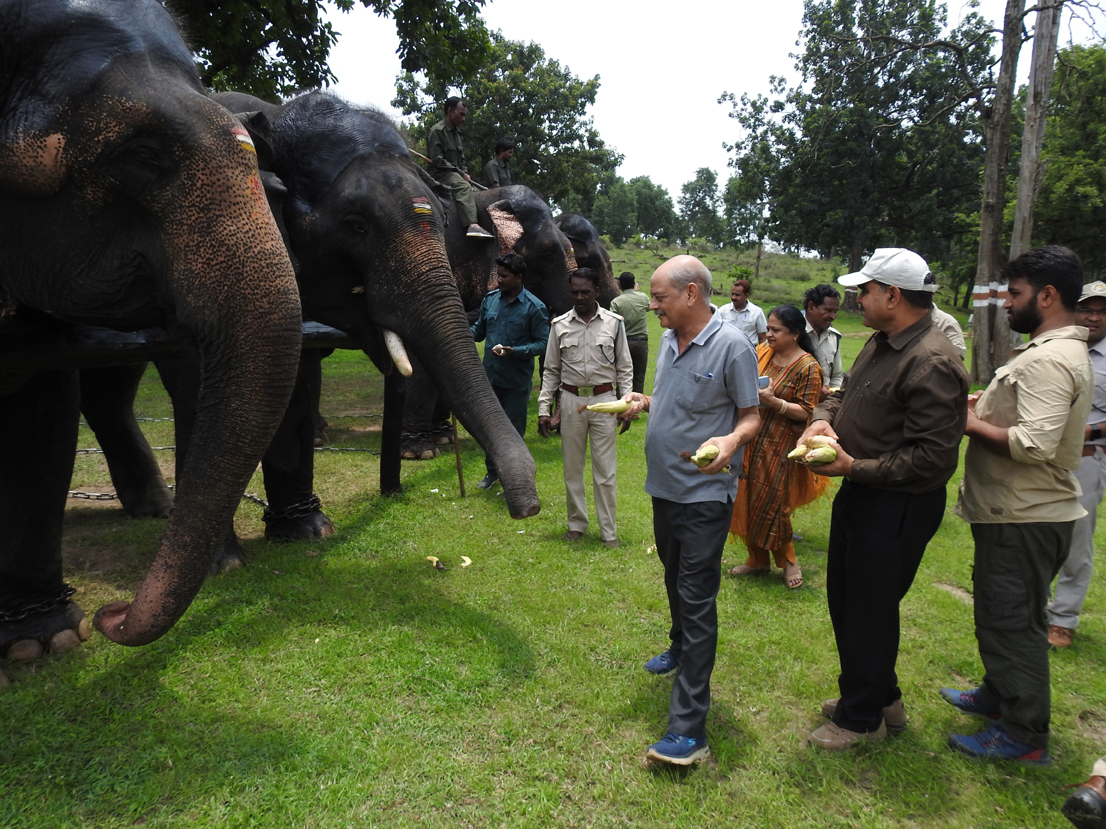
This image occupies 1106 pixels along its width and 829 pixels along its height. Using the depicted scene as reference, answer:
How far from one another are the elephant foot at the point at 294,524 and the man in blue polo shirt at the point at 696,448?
3233 millimetres

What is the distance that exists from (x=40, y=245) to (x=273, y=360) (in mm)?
1086

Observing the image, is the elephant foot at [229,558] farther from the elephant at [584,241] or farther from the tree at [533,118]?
the tree at [533,118]

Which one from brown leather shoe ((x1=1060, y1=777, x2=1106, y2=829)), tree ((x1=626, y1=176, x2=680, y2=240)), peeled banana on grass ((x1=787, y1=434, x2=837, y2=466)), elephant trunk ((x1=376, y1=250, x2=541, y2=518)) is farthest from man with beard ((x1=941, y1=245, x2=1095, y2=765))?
tree ((x1=626, y1=176, x2=680, y2=240))

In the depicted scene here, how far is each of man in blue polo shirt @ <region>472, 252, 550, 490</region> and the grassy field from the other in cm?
204

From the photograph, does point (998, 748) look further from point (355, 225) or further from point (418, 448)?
point (418, 448)

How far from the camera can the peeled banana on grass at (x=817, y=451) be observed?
291 centimetres

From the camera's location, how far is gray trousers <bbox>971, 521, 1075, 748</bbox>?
10.1 ft

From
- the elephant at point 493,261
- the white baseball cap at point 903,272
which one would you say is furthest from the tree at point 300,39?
the white baseball cap at point 903,272

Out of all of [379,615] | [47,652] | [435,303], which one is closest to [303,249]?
[435,303]

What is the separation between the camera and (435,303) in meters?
4.50

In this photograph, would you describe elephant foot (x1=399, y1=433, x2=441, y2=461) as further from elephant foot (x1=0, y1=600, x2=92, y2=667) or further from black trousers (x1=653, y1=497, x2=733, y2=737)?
black trousers (x1=653, y1=497, x2=733, y2=737)

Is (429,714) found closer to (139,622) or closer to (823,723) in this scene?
(139,622)

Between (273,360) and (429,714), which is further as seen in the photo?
(429,714)

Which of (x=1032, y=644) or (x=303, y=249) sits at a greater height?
(x=303, y=249)
